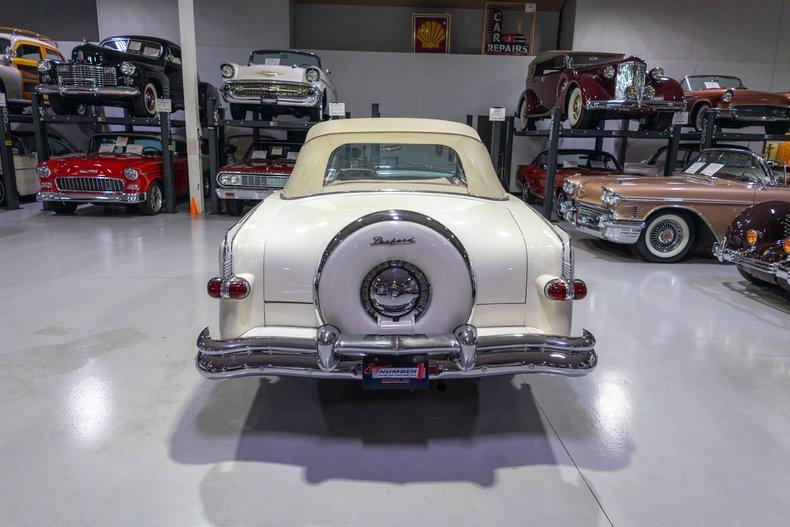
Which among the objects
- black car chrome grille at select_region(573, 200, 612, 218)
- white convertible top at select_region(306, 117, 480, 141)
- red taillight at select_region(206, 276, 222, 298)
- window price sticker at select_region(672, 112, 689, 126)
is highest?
window price sticker at select_region(672, 112, 689, 126)

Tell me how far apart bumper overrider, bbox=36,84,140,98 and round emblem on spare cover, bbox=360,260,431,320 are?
349 inches

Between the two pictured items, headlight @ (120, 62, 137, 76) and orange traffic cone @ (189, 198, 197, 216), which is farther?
orange traffic cone @ (189, 198, 197, 216)

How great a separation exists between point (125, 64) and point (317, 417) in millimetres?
9018

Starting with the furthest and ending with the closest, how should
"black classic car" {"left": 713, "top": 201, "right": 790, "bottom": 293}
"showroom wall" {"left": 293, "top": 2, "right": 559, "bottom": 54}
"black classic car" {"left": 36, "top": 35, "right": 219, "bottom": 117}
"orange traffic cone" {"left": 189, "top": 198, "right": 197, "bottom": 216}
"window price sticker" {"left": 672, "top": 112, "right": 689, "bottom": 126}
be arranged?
1. "showroom wall" {"left": 293, "top": 2, "right": 559, "bottom": 54}
2. "orange traffic cone" {"left": 189, "top": 198, "right": 197, "bottom": 216}
3. "black classic car" {"left": 36, "top": 35, "right": 219, "bottom": 117}
4. "window price sticker" {"left": 672, "top": 112, "right": 689, "bottom": 126}
5. "black classic car" {"left": 713, "top": 201, "right": 790, "bottom": 293}

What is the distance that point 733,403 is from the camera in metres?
2.97

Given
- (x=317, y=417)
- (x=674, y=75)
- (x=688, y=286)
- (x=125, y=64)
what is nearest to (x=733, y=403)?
(x=317, y=417)

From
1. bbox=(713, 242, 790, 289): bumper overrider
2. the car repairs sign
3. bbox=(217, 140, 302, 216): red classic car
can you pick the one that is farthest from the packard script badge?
the car repairs sign

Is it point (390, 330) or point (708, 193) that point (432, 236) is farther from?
point (708, 193)

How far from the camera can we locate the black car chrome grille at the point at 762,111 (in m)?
9.06

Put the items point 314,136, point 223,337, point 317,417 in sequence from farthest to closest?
point 314,136, point 317,417, point 223,337

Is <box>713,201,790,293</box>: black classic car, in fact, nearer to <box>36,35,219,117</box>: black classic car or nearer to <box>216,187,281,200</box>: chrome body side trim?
<box>216,187,281,200</box>: chrome body side trim

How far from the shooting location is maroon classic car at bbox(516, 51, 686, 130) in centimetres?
805

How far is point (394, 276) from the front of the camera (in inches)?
90.1

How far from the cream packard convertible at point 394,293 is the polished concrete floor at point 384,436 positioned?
454 millimetres
